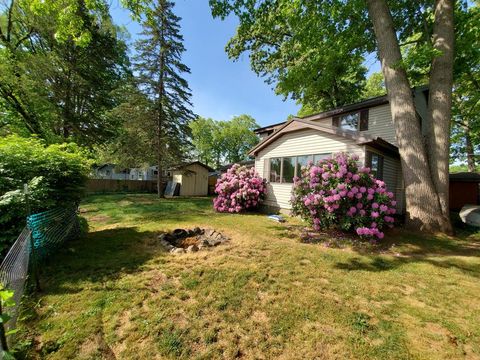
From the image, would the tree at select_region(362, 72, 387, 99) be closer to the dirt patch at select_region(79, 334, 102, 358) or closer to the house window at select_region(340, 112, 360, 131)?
the house window at select_region(340, 112, 360, 131)

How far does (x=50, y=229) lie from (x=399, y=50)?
1124 centimetres

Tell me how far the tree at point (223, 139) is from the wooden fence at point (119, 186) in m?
19.5

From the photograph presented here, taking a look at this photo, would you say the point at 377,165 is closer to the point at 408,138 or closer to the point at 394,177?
the point at 394,177

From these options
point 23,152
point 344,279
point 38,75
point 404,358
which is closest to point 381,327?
point 404,358

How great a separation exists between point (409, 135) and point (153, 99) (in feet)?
52.8

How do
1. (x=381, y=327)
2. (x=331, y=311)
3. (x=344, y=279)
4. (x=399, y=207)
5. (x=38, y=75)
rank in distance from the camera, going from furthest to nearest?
(x=38, y=75) < (x=399, y=207) < (x=344, y=279) < (x=331, y=311) < (x=381, y=327)

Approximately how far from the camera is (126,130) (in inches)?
639

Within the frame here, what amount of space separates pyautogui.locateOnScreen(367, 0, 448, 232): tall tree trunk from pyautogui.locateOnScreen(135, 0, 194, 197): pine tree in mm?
13680

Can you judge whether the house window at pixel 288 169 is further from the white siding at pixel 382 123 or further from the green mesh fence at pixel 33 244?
the green mesh fence at pixel 33 244

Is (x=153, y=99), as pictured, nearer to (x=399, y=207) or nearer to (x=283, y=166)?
(x=283, y=166)

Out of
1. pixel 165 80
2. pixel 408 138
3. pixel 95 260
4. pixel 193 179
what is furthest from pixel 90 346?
pixel 193 179

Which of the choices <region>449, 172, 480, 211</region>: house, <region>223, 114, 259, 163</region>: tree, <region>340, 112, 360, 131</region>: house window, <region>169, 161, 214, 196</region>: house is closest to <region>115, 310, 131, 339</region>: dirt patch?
Answer: <region>340, 112, 360, 131</region>: house window

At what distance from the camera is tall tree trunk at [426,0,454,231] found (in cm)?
736

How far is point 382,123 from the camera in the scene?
1090cm
